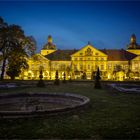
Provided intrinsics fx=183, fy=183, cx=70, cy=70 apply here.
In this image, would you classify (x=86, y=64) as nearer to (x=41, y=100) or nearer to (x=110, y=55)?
(x=110, y=55)

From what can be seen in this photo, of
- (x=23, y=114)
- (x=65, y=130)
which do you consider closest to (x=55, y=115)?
(x=23, y=114)

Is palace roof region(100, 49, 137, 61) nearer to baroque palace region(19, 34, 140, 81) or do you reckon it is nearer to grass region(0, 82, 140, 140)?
baroque palace region(19, 34, 140, 81)

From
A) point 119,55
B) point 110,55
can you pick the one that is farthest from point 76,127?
point 119,55

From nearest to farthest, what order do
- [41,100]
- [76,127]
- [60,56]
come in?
[76,127] → [41,100] → [60,56]

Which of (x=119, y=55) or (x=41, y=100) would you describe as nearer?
(x=41, y=100)

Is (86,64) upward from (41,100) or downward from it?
upward

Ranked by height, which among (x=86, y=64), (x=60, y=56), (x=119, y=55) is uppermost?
(x=119, y=55)

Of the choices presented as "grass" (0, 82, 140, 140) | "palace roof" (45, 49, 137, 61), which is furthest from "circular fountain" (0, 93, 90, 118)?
"palace roof" (45, 49, 137, 61)

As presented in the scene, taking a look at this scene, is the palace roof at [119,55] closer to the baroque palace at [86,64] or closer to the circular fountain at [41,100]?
the baroque palace at [86,64]

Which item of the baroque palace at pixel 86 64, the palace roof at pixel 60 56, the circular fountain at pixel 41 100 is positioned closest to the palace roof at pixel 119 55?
the baroque palace at pixel 86 64

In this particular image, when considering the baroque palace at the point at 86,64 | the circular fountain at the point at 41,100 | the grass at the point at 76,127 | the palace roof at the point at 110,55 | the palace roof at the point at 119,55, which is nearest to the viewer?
the grass at the point at 76,127

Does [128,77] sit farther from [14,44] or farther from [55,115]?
[55,115]

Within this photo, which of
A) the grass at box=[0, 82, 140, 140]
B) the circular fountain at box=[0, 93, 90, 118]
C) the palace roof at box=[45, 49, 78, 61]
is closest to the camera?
the grass at box=[0, 82, 140, 140]

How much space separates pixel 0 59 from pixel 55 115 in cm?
Result: 2883
